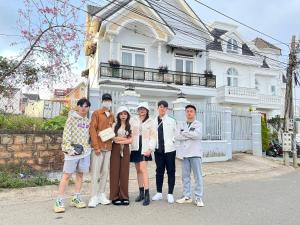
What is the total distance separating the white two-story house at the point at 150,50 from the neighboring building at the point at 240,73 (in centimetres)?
139

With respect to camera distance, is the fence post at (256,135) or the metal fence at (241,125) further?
the fence post at (256,135)

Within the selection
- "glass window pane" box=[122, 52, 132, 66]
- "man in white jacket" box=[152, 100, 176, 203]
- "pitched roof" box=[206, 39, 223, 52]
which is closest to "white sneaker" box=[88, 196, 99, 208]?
"man in white jacket" box=[152, 100, 176, 203]

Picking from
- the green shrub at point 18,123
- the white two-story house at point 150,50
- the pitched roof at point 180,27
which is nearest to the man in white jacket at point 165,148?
the green shrub at point 18,123

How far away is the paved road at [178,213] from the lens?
4.46 metres

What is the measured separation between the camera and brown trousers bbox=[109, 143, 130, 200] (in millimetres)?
5367

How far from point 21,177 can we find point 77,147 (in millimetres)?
2892

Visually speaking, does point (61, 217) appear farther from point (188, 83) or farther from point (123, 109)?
point (188, 83)

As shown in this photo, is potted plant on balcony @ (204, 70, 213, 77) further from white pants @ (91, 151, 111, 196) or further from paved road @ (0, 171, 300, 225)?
white pants @ (91, 151, 111, 196)

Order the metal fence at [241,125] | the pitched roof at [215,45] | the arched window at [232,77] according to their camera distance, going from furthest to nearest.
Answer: the arched window at [232,77]
the pitched roof at [215,45]
the metal fence at [241,125]

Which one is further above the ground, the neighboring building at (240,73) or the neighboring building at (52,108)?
the neighboring building at (240,73)

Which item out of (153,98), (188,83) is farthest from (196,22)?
(153,98)

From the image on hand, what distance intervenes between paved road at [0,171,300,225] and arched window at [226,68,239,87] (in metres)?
18.5

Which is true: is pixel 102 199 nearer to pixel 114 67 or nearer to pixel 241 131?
pixel 241 131

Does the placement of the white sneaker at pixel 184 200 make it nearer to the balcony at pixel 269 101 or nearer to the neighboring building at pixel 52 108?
the neighboring building at pixel 52 108
